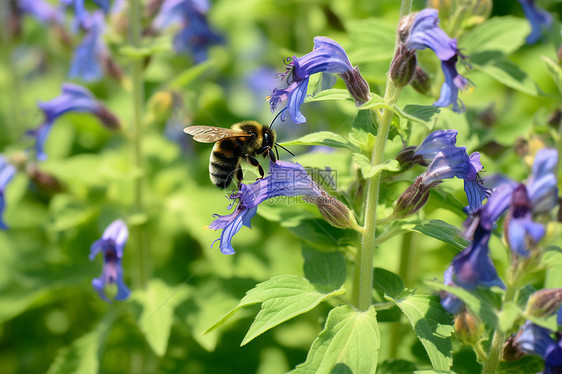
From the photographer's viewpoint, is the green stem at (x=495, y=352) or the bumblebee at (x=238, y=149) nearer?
the green stem at (x=495, y=352)

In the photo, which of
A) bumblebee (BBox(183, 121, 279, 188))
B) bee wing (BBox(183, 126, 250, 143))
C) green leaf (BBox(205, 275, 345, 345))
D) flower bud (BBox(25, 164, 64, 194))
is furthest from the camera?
flower bud (BBox(25, 164, 64, 194))

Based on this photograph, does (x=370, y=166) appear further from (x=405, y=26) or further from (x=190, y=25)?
(x=190, y=25)

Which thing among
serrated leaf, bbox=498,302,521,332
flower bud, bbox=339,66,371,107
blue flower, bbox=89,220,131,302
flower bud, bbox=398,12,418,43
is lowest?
blue flower, bbox=89,220,131,302

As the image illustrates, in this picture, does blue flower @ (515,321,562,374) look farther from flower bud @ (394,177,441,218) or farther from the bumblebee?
the bumblebee

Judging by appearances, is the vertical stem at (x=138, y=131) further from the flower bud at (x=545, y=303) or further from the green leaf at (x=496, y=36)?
the flower bud at (x=545, y=303)

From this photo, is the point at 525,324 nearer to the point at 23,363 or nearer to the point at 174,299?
the point at 174,299

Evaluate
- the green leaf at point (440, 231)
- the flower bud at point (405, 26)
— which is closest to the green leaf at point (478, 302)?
the green leaf at point (440, 231)

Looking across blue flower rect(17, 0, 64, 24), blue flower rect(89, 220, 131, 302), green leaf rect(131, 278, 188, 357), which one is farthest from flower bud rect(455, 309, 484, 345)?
blue flower rect(17, 0, 64, 24)
